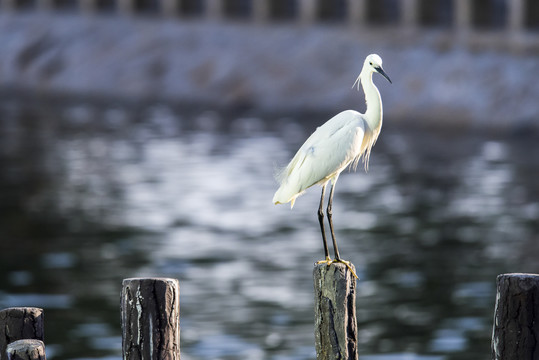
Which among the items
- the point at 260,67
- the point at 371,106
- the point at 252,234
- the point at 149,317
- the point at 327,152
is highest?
the point at 260,67

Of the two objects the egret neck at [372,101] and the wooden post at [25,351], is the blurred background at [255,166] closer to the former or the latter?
the egret neck at [372,101]

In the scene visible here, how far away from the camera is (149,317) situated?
8648 millimetres

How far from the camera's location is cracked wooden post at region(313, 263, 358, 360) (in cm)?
910

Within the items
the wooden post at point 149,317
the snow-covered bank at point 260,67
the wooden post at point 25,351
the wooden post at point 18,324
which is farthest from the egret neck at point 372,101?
the snow-covered bank at point 260,67

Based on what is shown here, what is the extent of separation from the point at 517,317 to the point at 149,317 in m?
2.60

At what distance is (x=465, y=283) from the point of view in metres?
18.6

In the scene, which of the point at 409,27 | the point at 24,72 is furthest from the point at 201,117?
the point at 24,72

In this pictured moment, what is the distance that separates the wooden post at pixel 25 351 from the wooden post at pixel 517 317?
3220 millimetres

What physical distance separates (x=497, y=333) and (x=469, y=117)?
2504cm

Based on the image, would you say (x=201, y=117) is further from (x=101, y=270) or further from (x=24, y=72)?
(x=101, y=270)

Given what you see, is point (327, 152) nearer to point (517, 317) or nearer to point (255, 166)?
point (517, 317)

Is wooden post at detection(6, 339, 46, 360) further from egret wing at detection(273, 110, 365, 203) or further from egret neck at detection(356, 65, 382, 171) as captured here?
egret neck at detection(356, 65, 382, 171)

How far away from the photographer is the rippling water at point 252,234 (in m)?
16.4

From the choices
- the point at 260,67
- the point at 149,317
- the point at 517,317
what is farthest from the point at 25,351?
the point at 260,67
